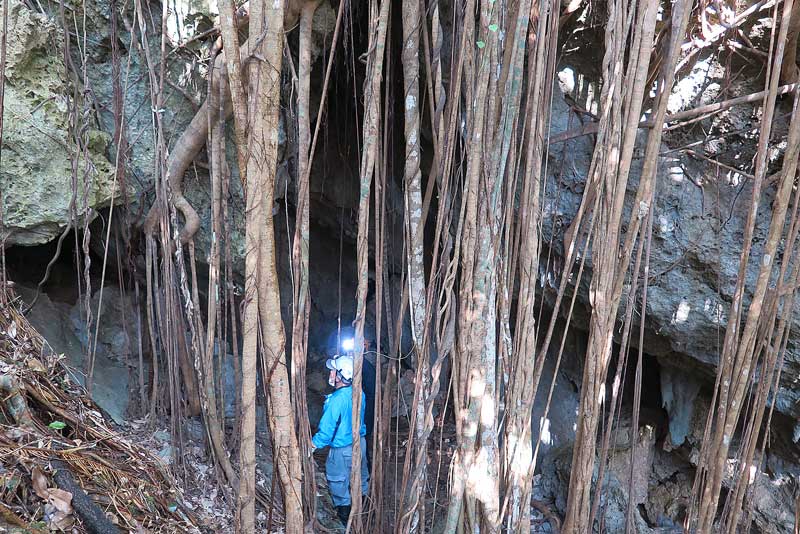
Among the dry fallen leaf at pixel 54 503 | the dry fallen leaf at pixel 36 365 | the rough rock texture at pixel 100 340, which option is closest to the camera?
the dry fallen leaf at pixel 54 503

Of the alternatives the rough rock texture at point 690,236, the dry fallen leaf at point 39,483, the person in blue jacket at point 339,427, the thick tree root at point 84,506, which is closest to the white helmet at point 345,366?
the person in blue jacket at point 339,427

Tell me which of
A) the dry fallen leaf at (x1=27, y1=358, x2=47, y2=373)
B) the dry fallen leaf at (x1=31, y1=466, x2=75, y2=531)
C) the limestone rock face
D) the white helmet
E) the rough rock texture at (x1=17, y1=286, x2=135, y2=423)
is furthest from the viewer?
the rough rock texture at (x1=17, y1=286, x2=135, y2=423)

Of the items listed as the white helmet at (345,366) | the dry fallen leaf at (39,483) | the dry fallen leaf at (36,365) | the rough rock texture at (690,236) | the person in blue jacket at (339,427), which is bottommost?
the person in blue jacket at (339,427)

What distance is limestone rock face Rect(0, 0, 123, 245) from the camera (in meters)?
2.73

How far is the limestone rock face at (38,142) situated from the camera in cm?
273

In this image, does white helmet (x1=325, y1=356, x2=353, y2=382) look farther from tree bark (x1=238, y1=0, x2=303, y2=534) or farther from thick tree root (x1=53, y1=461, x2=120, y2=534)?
thick tree root (x1=53, y1=461, x2=120, y2=534)

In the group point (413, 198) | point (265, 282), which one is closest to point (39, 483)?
point (265, 282)

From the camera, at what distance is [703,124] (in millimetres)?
2887

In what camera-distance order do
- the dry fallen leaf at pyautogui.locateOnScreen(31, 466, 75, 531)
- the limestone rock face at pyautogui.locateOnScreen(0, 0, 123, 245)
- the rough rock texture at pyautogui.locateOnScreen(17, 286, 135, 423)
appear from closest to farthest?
the dry fallen leaf at pyautogui.locateOnScreen(31, 466, 75, 531) < the limestone rock face at pyautogui.locateOnScreen(0, 0, 123, 245) < the rough rock texture at pyautogui.locateOnScreen(17, 286, 135, 423)

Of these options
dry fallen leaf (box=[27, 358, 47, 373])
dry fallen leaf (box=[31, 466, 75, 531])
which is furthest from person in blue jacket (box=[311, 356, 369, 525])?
dry fallen leaf (box=[31, 466, 75, 531])

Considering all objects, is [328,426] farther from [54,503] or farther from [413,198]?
[54,503]

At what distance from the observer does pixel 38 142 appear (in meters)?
2.80

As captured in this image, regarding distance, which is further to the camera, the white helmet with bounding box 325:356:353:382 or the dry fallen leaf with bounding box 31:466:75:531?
the white helmet with bounding box 325:356:353:382

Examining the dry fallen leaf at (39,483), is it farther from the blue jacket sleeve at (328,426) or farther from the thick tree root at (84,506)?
the blue jacket sleeve at (328,426)
